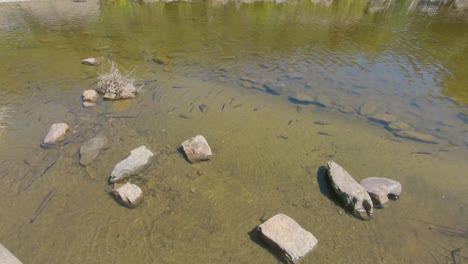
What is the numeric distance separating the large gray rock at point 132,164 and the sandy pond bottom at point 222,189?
0.18 metres

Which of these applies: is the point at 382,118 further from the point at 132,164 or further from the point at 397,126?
the point at 132,164

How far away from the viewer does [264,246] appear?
4.43 m

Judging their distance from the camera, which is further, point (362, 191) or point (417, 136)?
point (417, 136)

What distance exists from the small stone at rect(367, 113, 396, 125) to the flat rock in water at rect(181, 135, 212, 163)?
512 centimetres

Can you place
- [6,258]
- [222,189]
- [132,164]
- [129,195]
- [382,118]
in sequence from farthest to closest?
1. [382,118]
2. [132,164]
3. [222,189]
4. [129,195]
5. [6,258]

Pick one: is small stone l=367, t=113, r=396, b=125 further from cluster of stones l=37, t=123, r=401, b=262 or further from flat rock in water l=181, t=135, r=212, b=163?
flat rock in water l=181, t=135, r=212, b=163

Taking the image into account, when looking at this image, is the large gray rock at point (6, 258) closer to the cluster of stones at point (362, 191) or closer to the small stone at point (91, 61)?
the cluster of stones at point (362, 191)

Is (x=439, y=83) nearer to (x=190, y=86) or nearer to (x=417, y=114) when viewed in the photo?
(x=417, y=114)

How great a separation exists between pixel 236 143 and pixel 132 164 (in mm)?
2568

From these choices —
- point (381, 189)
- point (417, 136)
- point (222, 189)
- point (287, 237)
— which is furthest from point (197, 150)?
point (417, 136)

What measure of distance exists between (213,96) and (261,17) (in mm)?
13031

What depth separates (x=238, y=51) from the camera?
12953 mm

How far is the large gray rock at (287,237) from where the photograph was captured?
420 cm

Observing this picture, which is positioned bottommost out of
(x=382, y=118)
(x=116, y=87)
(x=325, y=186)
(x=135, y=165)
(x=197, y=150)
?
(x=325, y=186)
